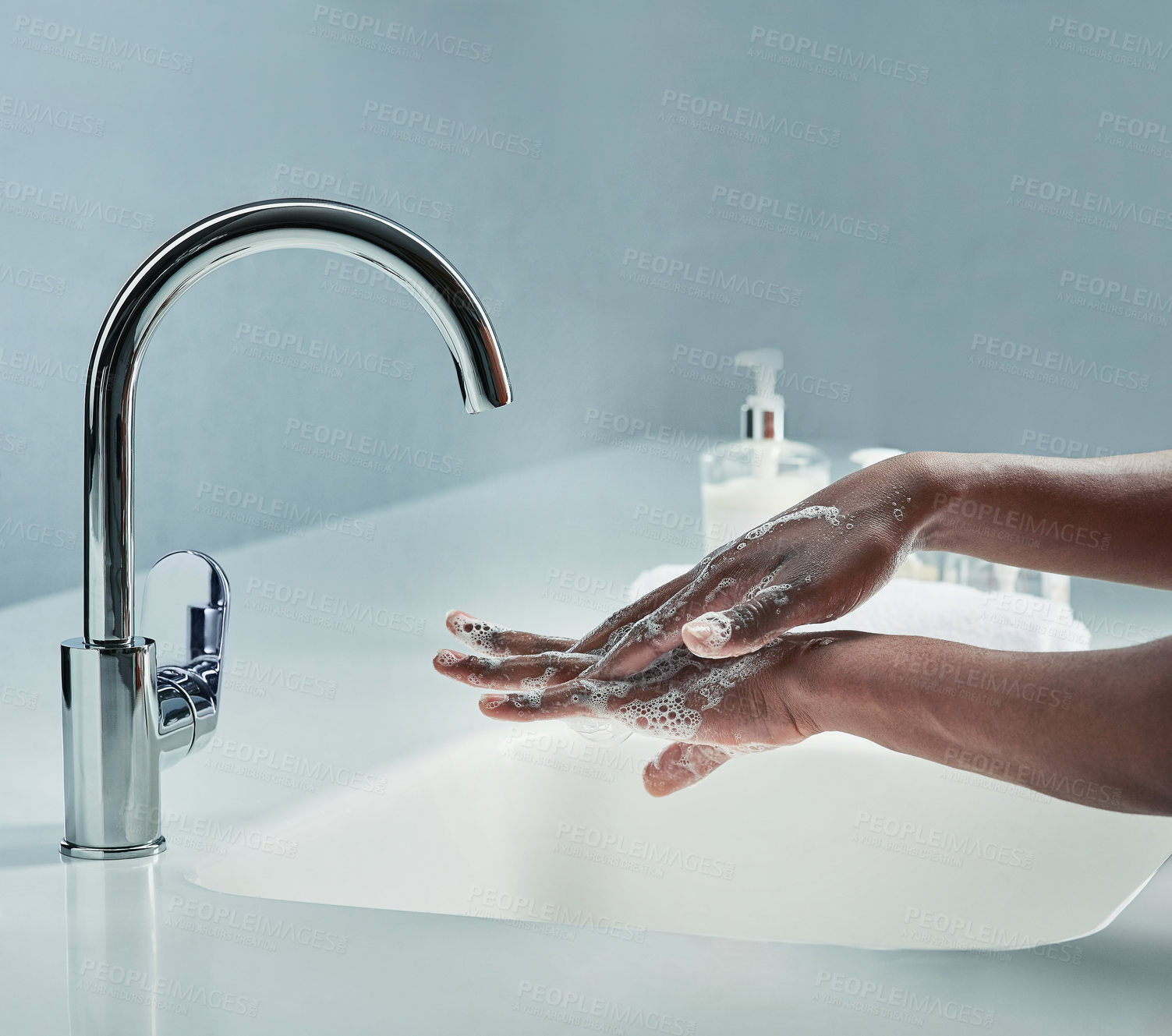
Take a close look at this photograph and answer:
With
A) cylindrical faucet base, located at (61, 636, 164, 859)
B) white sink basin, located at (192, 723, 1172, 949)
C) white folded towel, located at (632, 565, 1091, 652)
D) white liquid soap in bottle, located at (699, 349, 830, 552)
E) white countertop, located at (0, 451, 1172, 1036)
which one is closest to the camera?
white countertop, located at (0, 451, 1172, 1036)

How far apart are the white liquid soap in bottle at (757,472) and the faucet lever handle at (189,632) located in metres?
0.59

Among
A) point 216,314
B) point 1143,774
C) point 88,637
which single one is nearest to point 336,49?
point 216,314

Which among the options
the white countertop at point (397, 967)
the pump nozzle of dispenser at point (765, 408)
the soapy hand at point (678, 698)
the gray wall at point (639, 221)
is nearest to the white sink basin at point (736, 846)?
the white countertop at point (397, 967)

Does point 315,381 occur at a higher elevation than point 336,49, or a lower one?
lower

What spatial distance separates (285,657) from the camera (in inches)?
32.8

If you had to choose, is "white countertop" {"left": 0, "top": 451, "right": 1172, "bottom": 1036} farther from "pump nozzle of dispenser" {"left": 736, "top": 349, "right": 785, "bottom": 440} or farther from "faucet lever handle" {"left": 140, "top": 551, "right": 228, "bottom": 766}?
"pump nozzle of dispenser" {"left": 736, "top": 349, "right": 785, "bottom": 440}

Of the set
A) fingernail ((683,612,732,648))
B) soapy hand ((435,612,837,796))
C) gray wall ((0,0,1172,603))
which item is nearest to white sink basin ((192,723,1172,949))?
soapy hand ((435,612,837,796))

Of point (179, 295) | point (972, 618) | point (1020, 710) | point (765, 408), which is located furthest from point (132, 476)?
point (765, 408)

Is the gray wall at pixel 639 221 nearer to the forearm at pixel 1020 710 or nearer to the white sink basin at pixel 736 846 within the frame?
the white sink basin at pixel 736 846

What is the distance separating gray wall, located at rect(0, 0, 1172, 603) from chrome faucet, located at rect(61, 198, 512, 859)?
3.70ft

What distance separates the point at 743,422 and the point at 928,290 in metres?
1.90

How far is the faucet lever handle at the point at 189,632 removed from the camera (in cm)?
50

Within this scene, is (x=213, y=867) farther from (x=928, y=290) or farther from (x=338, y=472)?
(x=928, y=290)

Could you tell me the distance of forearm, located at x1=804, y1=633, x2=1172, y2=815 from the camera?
359mm
